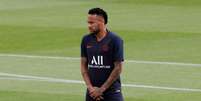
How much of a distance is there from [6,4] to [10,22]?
Answer: 30.6 ft

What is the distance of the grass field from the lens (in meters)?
16.6

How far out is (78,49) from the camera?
23234 millimetres

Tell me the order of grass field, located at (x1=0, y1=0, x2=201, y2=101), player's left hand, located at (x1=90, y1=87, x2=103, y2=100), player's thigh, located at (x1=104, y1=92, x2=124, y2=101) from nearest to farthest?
player's left hand, located at (x1=90, y1=87, x2=103, y2=100), player's thigh, located at (x1=104, y1=92, x2=124, y2=101), grass field, located at (x1=0, y1=0, x2=201, y2=101)

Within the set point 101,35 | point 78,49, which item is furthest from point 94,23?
point 78,49

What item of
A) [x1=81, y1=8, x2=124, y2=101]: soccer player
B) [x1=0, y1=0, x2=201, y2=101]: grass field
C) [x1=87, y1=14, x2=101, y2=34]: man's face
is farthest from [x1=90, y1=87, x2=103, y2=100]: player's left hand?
[x1=0, y1=0, x2=201, y2=101]: grass field

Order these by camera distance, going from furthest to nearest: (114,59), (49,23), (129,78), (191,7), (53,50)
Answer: (191,7)
(49,23)
(53,50)
(129,78)
(114,59)

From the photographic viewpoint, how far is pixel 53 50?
23.0 metres

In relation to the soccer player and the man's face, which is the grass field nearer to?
the soccer player

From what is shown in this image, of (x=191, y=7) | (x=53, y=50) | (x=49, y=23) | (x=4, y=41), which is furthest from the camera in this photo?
(x=191, y=7)

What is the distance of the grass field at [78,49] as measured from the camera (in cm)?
1664

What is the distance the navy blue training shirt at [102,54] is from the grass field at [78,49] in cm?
474

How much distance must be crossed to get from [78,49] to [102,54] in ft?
40.8

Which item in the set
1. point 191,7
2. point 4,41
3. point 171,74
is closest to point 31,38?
point 4,41

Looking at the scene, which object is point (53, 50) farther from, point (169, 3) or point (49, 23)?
point (169, 3)
